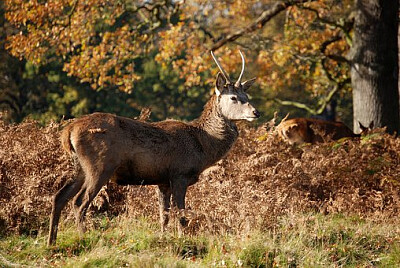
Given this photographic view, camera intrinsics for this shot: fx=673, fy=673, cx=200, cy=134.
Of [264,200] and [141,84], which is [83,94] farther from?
[264,200]

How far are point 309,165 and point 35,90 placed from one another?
28691mm

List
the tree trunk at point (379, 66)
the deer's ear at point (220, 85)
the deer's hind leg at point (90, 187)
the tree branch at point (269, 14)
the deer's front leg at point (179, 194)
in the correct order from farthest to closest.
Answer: the tree branch at point (269, 14), the tree trunk at point (379, 66), the deer's ear at point (220, 85), the deer's front leg at point (179, 194), the deer's hind leg at point (90, 187)

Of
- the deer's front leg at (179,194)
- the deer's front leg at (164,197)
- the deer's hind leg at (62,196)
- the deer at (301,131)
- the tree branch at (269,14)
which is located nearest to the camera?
the deer's hind leg at (62,196)

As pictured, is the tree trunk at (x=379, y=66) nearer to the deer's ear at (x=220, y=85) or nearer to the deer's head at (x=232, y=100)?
the deer's head at (x=232, y=100)

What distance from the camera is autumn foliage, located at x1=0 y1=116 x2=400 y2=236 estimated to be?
804 centimetres

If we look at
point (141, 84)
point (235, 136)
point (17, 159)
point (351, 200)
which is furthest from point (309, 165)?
point (141, 84)

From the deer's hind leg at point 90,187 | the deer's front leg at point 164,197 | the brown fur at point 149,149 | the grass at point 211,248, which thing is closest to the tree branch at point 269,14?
the brown fur at point 149,149

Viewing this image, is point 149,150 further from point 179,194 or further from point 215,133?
point 215,133

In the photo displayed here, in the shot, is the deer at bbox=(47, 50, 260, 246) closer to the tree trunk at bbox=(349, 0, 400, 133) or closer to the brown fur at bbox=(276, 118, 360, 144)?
the brown fur at bbox=(276, 118, 360, 144)

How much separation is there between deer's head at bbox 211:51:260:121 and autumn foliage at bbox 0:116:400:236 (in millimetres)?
893

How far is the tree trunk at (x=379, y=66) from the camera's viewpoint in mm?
13977

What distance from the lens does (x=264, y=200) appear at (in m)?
8.05

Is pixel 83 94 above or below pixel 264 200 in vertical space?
above

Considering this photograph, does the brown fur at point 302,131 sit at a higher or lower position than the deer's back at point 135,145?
higher
